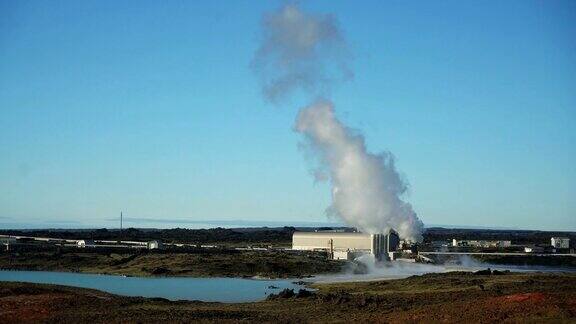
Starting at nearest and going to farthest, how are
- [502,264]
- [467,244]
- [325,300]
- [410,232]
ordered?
[325,300] < [502,264] < [410,232] < [467,244]

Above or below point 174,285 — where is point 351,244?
above

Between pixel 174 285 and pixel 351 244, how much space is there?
141 ft

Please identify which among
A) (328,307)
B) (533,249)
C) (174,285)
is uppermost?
(533,249)

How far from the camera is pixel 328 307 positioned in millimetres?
51531

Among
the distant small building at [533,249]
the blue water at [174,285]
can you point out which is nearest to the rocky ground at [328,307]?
the blue water at [174,285]

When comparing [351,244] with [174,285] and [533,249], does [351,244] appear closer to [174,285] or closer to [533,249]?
[533,249]

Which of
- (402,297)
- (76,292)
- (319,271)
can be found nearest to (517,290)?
(402,297)

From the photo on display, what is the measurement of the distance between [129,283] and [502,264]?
55.5 m

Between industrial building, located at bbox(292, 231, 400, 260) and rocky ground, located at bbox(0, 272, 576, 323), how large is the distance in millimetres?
44511

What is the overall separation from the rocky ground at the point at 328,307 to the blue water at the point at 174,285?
Answer: 30.1ft

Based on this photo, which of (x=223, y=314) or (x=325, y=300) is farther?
(x=325, y=300)

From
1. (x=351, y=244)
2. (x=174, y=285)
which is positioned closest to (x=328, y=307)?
(x=174, y=285)

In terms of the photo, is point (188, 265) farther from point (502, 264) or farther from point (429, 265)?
point (502, 264)

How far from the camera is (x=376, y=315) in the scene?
46.9 metres
